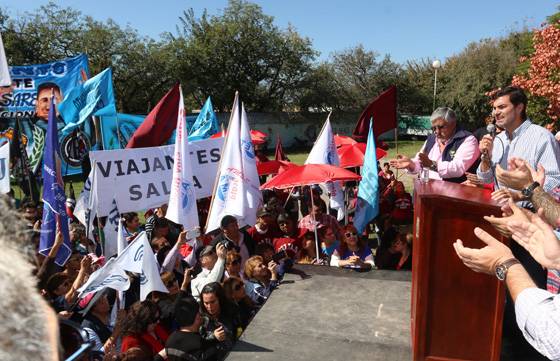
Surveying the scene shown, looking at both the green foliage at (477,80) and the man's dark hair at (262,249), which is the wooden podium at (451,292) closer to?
the man's dark hair at (262,249)

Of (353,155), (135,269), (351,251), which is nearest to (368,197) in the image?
(351,251)

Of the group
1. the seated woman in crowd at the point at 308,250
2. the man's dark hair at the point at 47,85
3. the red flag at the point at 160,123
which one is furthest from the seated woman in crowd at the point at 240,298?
the man's dark hair at the point at 47,85

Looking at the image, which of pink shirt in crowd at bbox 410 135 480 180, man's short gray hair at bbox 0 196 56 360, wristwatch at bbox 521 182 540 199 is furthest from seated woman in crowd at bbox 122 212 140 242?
man's short gray hair at bbox 0 196 56 360

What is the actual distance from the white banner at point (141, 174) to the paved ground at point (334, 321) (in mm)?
2661

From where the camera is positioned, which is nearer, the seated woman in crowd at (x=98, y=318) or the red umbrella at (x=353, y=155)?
the seated woman in crowd at (x=98, y=318)

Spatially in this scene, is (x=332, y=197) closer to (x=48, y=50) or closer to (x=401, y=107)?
(x=48, y=50)

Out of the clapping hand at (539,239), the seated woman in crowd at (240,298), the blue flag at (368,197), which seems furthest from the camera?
the blue flag at (368,197)

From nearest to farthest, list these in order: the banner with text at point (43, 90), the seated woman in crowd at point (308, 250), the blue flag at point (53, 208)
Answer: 1. the blue flag at point (53, 208)
2. the seated woman in crowd at point (308, 250)
3. the banner with text at point (43, 90)

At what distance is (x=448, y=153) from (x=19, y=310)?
12.1 feet

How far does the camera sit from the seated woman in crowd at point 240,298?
420cm

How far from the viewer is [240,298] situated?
171 inches

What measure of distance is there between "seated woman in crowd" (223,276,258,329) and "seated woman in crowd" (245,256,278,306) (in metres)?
0.26

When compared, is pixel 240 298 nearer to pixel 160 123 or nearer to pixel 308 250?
pixel 308 250

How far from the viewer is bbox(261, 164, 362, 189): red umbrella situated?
19.9 feet
